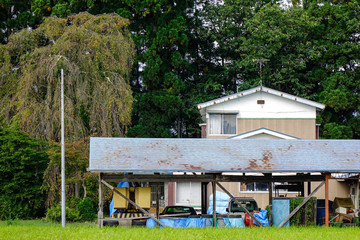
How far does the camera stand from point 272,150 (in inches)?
903

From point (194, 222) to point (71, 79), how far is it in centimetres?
1273

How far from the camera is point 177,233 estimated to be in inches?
A: 750

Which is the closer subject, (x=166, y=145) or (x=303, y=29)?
(x=166, y=145)

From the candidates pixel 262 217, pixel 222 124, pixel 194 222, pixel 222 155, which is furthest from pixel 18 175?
pixel 262 217

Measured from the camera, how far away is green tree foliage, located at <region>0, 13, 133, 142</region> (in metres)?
30.3

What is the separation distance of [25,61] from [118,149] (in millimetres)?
12619

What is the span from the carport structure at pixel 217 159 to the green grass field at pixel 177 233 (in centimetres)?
120

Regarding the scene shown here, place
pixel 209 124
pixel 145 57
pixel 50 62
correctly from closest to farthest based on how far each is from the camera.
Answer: pixel 50 62, pixel 209 124, pixel 145 57

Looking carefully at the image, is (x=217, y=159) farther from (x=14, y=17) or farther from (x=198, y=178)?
(x=14, y=17)

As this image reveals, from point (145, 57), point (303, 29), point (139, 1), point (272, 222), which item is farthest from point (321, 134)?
point (272, 222)

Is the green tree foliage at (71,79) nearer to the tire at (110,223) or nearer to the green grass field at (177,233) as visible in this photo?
the tire at (110,223)

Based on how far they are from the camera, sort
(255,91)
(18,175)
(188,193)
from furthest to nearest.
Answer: (255,91) → (188,193) → (18,175)

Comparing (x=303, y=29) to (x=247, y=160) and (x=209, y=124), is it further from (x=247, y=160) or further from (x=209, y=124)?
(x=247, y=160)

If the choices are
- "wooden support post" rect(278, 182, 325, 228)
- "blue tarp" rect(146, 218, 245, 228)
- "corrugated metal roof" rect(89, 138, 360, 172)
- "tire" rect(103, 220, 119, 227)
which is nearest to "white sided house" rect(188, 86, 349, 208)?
"corrugated metal roof" rect(89, 138, 360, 172)
